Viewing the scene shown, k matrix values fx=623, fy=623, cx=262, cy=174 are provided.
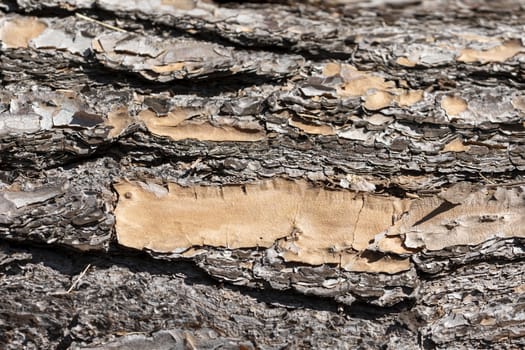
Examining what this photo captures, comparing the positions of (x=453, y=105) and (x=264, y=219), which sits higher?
(x=453, y=105)

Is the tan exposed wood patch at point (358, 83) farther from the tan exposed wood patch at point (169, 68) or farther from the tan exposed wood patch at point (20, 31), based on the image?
the tan exposed wood patch at point (20, 31)

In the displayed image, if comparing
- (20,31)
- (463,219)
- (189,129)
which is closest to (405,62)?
(463,219)

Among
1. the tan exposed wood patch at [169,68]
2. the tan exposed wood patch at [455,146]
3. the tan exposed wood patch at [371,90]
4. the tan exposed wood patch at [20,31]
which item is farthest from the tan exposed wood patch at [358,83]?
the tan exposed wood patch at [20,31]

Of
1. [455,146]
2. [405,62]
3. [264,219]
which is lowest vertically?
[264,219]

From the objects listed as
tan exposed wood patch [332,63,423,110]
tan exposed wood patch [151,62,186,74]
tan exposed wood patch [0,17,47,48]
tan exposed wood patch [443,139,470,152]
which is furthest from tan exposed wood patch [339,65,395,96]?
tan exposed wood patch [0,17,47,48]

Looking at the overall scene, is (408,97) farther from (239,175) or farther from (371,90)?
(239,175)

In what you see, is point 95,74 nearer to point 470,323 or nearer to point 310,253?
point 310,253
